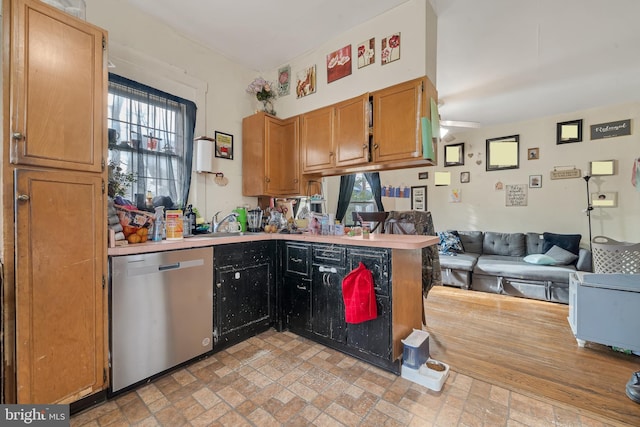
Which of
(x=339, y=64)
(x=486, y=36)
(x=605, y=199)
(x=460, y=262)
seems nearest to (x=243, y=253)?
(x=339, y=64)

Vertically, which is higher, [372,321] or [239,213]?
[239,213]

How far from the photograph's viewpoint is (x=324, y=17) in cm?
242

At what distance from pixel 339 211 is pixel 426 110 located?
2.09 metres

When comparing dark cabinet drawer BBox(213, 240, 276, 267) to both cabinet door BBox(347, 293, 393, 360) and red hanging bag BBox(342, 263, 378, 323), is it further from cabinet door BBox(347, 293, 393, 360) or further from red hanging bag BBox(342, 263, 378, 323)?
cabinet door BBox(347, 293, 393, 360)

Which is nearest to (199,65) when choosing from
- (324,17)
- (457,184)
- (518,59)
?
(324,17)

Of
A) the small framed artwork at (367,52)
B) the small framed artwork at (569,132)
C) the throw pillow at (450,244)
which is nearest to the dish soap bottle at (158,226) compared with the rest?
the small framed artwork at (367,52)

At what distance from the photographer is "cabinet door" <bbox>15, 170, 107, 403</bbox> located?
127cm

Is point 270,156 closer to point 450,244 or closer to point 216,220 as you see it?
point 216,220

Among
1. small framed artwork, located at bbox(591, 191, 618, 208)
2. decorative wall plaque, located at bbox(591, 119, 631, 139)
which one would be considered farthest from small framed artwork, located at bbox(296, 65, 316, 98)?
small framed artwork, located at bbox(591, 191, 618, 208)

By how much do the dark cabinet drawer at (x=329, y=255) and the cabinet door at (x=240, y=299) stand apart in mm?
539

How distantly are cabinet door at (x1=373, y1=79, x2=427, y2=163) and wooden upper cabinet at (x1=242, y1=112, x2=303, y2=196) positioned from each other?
3.30 ft

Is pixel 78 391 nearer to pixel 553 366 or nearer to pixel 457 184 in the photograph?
pixel 553 366

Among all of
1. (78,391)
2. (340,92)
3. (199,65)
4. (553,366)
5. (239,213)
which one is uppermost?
(199,65)

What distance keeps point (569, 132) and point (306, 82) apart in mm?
4359
